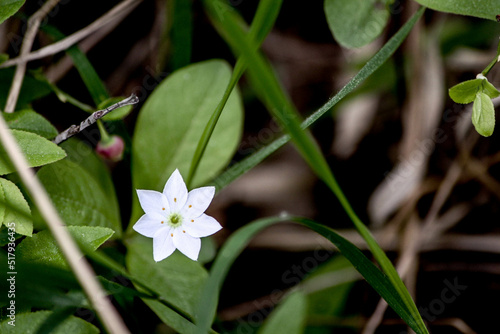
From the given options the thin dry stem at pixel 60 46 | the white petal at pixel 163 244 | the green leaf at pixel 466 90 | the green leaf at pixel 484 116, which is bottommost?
the white petal at pixel 163 244

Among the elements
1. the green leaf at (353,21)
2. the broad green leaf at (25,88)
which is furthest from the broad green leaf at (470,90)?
the broad green leaf at (25,88)

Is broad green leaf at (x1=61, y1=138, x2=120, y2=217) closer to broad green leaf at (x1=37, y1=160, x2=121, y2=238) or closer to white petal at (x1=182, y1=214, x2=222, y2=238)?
broad green leaf at (x1=37, y1=160, x2=121, y2=238)

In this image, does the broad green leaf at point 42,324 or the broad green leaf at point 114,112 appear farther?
the broad green leaf at point 114,112

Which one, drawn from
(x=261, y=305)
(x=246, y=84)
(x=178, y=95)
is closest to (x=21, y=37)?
(x=178, y=95)

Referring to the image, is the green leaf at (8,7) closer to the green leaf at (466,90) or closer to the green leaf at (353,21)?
the green leaf at (353,21)

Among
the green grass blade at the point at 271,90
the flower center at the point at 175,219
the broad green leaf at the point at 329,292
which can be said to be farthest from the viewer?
the broad green leaf at the point at 329,292

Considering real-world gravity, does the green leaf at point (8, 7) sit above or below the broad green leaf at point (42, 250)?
above
